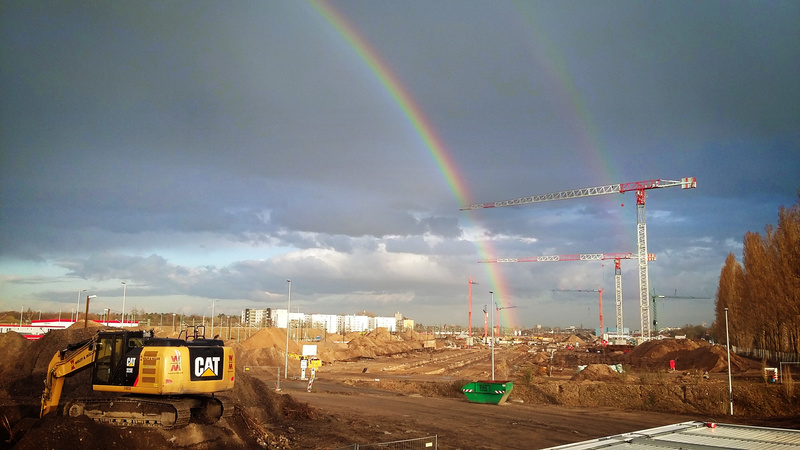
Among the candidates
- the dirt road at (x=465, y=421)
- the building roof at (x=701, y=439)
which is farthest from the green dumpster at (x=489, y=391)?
the building roof at (x=701, y=439)

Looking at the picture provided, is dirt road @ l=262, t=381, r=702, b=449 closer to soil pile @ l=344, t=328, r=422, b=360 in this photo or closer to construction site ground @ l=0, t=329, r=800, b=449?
construction site ground @ l=0, t=329, r=800, b=449

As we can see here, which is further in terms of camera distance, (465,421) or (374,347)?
(374,347)

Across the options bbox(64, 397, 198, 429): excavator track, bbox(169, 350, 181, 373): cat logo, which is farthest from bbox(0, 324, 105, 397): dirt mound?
bbox(169, 350, 181, 373): cat logo

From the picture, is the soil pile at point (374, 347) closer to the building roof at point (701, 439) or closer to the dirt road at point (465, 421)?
the dirt road at point (465, 421)

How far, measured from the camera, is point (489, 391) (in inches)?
1634

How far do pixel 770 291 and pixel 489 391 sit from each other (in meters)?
43.1

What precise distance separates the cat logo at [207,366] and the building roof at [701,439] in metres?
13.3

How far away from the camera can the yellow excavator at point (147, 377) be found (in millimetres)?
18453

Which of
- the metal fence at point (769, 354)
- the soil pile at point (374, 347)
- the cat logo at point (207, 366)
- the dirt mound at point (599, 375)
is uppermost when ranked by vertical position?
the cat logo at point (207, 366)

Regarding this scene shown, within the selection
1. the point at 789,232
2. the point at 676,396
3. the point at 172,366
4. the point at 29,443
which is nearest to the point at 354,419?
the point at 172,366

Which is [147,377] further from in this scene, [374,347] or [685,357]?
[374,347]

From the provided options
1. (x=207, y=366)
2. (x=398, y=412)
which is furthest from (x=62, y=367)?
(x=398, y=412)

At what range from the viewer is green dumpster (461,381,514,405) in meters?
Answer: 40.8

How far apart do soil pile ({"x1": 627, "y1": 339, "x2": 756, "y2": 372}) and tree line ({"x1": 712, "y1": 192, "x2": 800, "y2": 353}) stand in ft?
17.2
